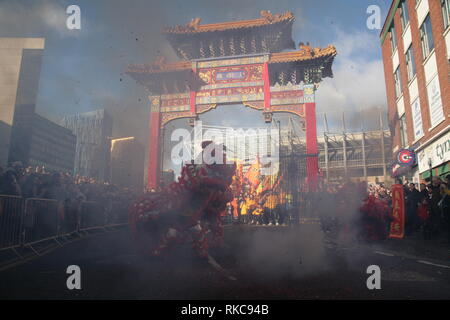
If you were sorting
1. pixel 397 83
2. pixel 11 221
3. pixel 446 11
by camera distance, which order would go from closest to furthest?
pixel 11 221
pixel 446 11
pixel 397 83

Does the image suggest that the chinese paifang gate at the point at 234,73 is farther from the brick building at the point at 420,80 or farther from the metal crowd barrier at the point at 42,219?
the metal crowd barrier at the point at 42,219

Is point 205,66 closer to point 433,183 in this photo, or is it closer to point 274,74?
point 274,74

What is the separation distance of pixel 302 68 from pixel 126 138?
13.7 m

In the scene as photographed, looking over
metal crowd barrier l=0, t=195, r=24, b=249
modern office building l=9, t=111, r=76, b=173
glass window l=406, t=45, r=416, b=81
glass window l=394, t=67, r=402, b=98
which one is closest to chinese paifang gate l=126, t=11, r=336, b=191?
glass window l=406, t=45, r=416, b=81

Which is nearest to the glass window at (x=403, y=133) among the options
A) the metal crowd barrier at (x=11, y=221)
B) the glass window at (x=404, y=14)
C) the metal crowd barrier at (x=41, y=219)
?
the glass window at (x=404, y=14)

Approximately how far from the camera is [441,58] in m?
10.4

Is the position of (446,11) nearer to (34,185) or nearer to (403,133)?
(403,133)

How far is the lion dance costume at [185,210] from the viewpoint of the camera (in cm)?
406

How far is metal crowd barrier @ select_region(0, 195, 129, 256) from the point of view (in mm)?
4633

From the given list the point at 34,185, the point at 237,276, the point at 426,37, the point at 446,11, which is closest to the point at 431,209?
the point at 237,276

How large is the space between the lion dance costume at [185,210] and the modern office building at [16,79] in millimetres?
10172

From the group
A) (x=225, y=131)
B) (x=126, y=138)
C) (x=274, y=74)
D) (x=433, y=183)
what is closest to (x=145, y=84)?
(x=126, y=138)

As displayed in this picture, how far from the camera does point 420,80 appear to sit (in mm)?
12320

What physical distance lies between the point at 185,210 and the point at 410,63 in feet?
48.3
